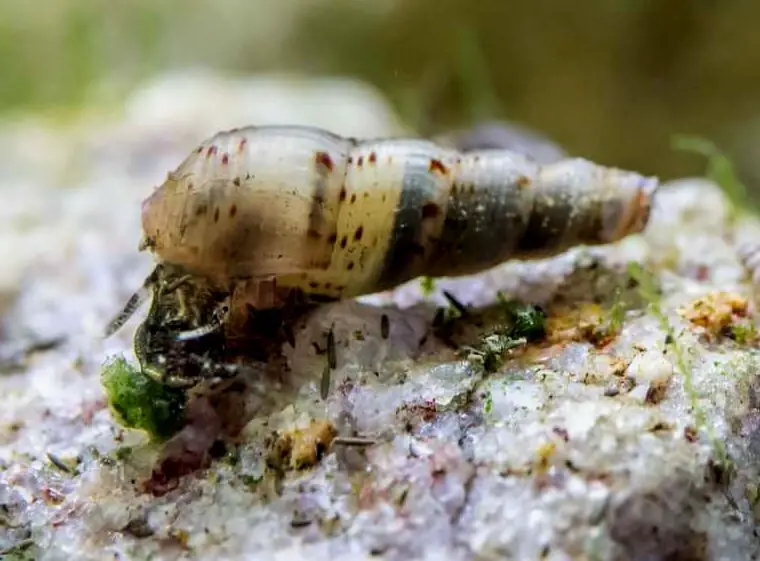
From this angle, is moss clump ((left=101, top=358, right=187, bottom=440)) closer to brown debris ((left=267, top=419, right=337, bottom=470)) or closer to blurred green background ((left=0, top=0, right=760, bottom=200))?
brown debris ((left=267, top=419, right=337, bottom=470))

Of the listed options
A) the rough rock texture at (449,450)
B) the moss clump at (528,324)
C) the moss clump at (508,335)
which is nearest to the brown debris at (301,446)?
the rough rock texture at (449,450)

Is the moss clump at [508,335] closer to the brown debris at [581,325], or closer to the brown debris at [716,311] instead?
the brown debris at [581,325]

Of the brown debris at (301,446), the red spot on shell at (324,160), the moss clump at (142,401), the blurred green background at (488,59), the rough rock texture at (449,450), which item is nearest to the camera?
the rough rock texture at (449,450)

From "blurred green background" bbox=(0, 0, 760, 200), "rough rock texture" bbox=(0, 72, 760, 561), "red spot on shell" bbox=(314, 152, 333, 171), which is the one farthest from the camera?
"blurred green background" bbox=(0, 0, 760, 200)

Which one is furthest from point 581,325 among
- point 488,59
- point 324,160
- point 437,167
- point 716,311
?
point 488,59

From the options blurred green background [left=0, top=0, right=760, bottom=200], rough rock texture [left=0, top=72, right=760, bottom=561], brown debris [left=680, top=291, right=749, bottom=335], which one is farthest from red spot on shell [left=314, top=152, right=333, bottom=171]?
blurred green background [left=0, top=0, right=760, bottom=200]

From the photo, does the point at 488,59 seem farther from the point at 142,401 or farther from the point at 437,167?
the point at 142,401

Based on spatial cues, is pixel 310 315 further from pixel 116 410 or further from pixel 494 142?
pixel 494 142
